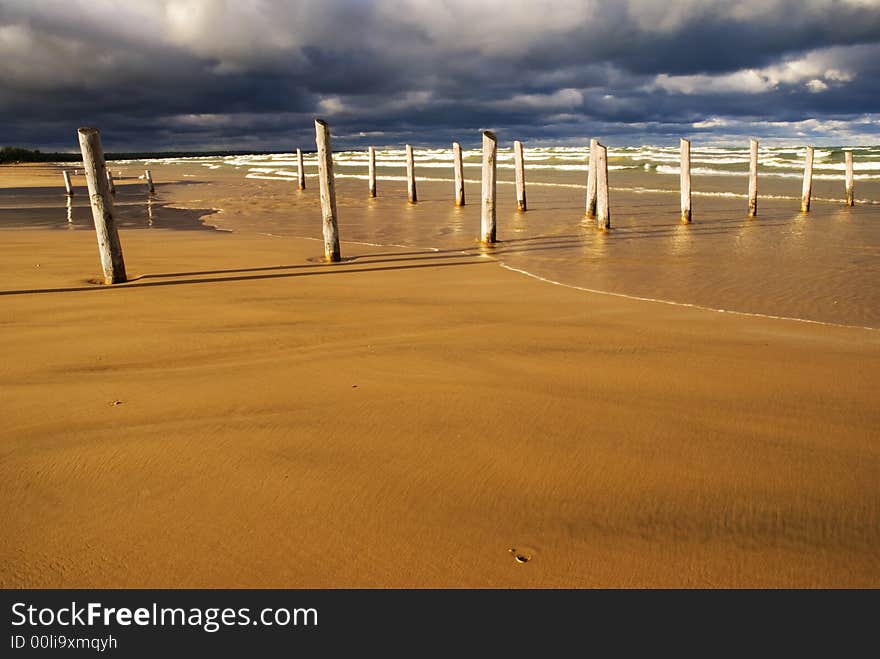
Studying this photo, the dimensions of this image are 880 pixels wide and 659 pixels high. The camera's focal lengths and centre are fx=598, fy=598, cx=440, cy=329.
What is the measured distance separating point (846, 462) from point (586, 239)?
991 cm

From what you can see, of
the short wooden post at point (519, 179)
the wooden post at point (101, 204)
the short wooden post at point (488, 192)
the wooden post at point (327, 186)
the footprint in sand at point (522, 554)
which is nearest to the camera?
the footprint in sand at point (522, 554)

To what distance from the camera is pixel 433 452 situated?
2.77m

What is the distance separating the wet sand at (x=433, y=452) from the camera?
2.03 metres

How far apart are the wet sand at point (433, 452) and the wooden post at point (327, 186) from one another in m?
3.85

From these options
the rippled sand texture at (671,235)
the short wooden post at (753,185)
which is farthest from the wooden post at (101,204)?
the short wooden post at (753,185)

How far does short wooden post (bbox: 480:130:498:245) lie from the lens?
11562 millimetres

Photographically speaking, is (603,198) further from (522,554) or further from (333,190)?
(522,554)

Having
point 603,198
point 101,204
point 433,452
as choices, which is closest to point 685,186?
point 603,198

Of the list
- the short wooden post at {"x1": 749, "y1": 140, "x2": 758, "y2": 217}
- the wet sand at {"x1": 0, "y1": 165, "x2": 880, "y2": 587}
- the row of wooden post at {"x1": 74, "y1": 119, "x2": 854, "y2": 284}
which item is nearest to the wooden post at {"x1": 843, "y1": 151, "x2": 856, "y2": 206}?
the row of wooden post at {"x1": 74, "y1": 119, "x2": 854, "y2": 284}

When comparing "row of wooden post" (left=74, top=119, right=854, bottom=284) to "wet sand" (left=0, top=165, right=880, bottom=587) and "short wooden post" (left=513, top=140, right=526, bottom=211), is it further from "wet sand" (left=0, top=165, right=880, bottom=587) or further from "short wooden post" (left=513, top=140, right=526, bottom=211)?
"wet sand" (left=0, top=165, right=880, bottom=587)

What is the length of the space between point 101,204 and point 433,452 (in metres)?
6.48

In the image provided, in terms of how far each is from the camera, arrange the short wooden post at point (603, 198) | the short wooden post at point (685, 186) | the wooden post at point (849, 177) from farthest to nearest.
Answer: the wooden post at point (849, 177)
the short wooden post at point (685, 186)
the short wooden post at point (603, 198)

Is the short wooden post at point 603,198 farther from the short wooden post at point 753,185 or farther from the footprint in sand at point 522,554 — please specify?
the footprint in sand at point 522,554

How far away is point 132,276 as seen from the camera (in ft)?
25.5
